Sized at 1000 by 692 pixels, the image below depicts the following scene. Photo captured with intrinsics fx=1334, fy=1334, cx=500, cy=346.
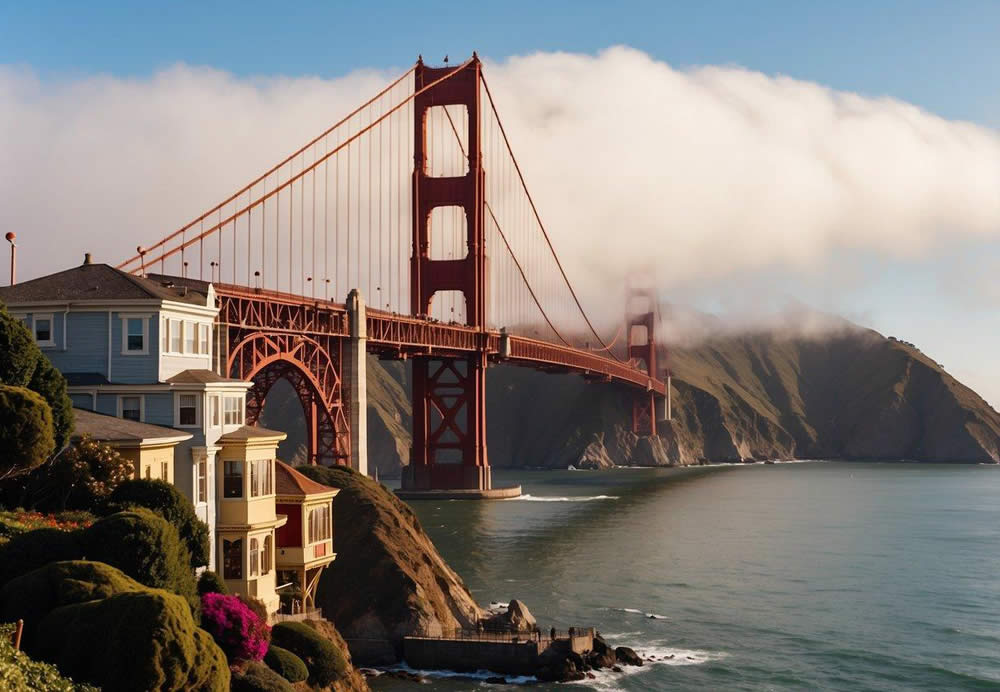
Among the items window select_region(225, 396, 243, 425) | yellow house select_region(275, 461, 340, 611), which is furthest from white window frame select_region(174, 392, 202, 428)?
yellow house select_region(275, 461, 340, 611)

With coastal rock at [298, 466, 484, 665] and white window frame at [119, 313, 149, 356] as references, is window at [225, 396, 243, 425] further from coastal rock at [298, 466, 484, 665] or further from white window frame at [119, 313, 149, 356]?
coastal rock at [298, 466, 484, 665]

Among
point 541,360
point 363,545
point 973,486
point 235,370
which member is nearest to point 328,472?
point 363,545

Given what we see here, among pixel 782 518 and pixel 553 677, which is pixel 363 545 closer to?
pixel 553 677

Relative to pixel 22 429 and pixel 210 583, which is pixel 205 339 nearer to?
pixel 210 583

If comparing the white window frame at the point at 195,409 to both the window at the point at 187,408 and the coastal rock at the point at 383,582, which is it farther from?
the coastal rock at the point at 383,582

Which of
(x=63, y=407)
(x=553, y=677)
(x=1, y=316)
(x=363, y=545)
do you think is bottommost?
(x=553, y=677)

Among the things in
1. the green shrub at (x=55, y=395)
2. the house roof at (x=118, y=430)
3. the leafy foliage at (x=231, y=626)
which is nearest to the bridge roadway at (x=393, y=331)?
the house roof at (x=118, y=430)

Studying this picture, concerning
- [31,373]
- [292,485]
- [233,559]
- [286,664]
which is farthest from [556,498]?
[31,373]
